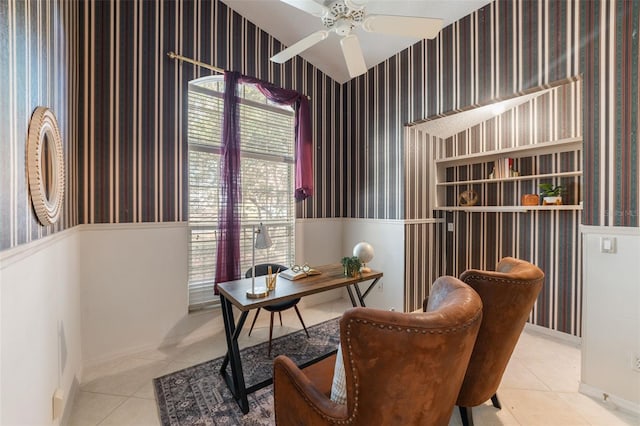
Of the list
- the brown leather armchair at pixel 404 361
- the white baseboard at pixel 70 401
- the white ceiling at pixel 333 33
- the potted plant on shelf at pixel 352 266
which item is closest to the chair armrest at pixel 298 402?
the brown leather armchair at pixel 404 361

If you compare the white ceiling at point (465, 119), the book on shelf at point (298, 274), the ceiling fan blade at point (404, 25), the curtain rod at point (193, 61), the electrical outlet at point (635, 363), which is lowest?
the electrical outlet at point (635, 363)

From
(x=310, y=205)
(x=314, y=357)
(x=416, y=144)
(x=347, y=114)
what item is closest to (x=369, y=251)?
(x=314, y=357)

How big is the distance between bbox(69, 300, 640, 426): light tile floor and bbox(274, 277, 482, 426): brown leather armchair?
1197mm

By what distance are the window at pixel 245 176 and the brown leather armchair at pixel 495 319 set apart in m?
2.32

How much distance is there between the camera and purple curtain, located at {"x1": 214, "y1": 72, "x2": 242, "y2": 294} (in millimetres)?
2791

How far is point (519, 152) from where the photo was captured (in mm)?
2980

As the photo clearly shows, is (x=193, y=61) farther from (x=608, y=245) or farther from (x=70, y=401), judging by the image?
(x=608, y=245)

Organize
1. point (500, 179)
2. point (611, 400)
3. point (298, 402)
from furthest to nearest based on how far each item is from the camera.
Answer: point (500, 179), point (611, 400), point (298, 402)

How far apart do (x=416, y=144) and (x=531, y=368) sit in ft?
8.03

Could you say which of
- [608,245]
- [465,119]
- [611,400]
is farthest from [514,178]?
[611,400]

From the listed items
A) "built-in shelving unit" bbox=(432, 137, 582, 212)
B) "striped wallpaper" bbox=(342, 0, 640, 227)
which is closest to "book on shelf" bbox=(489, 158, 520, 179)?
"built-in shelving unit" bbox=(432, 137, 582, 212)

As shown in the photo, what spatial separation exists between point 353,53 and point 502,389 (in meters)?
2.77

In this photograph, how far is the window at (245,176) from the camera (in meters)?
2.81

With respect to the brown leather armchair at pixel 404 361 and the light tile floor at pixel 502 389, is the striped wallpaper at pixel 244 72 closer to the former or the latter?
the light tile floor at pixel 502 389
